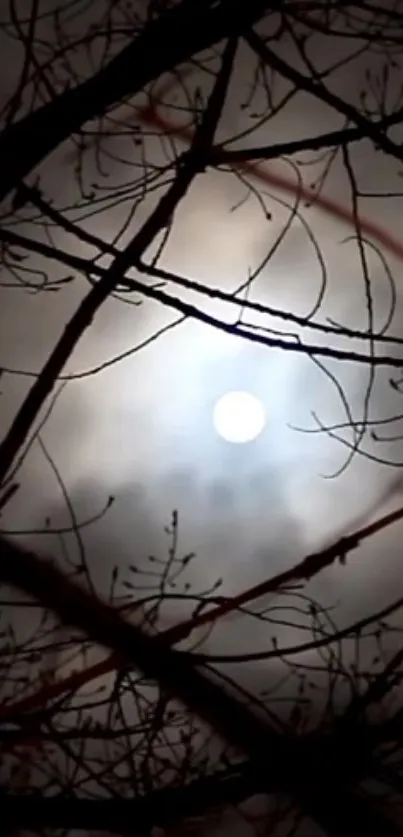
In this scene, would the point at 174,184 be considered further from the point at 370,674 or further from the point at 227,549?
the point at 370,674

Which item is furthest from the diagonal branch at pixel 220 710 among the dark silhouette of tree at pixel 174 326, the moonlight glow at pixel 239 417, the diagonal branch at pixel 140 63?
the diagonal branch at pixel 140 63

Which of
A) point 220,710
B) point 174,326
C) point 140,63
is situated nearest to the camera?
point 140,63

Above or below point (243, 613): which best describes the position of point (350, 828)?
below

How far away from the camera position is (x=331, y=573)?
47.8 inches

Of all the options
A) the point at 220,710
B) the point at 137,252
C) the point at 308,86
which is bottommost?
the point at 220,710

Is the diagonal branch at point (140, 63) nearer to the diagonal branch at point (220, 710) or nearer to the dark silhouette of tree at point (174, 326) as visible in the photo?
the dark silhouette of tree at point (174, 326)

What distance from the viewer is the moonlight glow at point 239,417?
3.70ft

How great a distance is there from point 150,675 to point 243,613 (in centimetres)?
14

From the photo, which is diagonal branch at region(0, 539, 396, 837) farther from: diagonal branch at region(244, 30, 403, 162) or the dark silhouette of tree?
diagonal branch at region(244, 30, 403, 162)

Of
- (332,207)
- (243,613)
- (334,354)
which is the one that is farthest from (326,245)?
(243,613)

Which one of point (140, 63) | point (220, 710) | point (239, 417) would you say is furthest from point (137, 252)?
point (220, 710)

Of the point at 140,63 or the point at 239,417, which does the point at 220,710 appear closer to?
the point at 239,417

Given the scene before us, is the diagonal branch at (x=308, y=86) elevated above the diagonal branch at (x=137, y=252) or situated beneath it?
elevated above

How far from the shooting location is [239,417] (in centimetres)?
114
